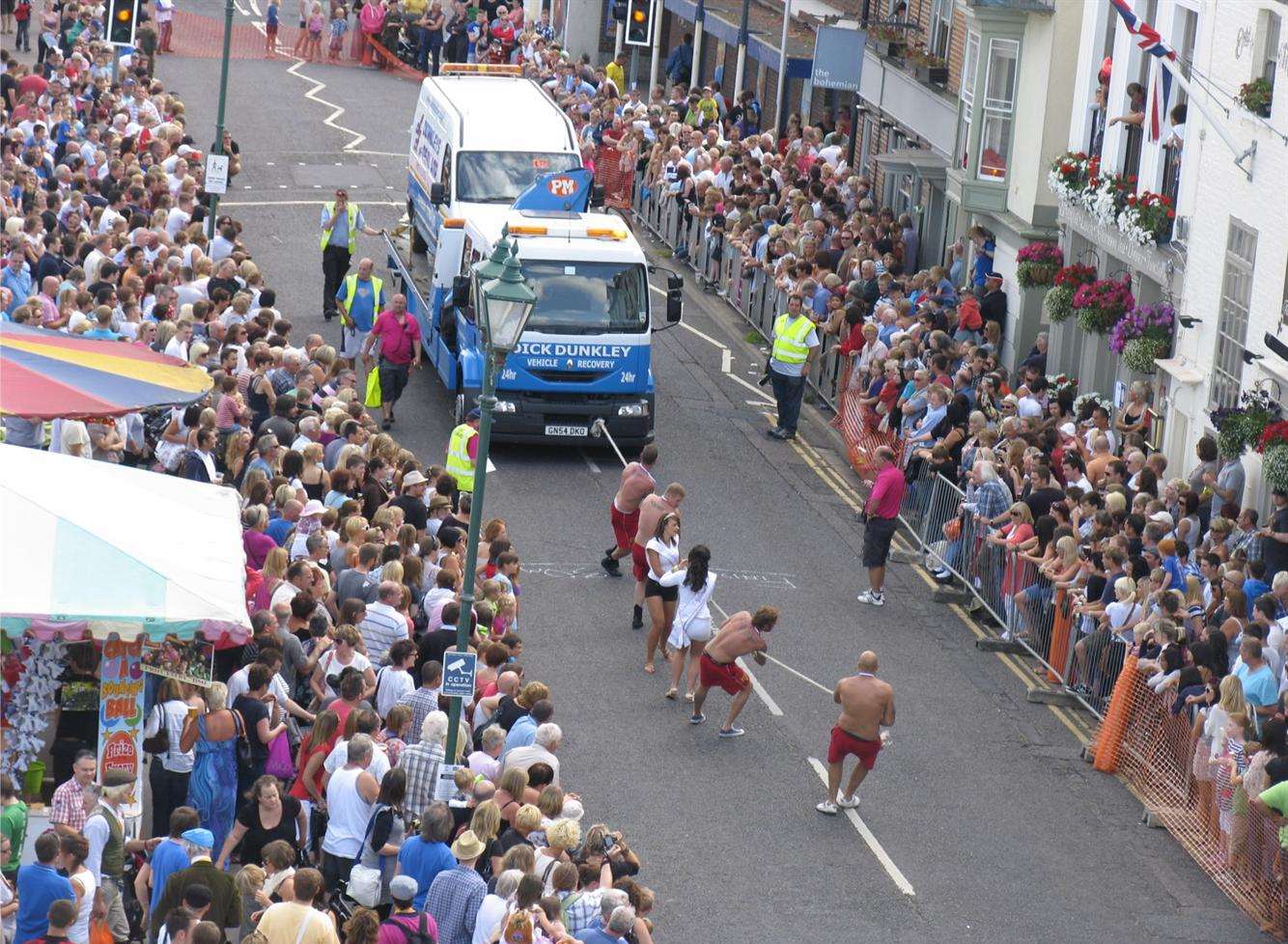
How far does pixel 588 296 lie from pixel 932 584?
551 centimetres

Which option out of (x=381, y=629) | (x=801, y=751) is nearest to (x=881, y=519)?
(x=801, y=751)

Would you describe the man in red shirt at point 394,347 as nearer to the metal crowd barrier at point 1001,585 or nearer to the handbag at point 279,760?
the metal crowd barrier at point 1001,585

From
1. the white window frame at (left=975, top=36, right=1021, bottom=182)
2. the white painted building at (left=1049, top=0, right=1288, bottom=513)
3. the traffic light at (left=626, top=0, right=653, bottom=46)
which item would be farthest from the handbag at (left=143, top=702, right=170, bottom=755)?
the traffic light at (left=626, top=0, right=653, bottom=46)

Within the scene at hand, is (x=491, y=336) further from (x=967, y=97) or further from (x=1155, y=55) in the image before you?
(x=967, y=97)

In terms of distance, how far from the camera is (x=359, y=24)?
53125mm

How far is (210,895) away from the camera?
480 inches

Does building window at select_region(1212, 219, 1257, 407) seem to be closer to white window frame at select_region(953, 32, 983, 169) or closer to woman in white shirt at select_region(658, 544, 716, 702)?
woman in white shirt at select_region(658, 544, 716, 702)

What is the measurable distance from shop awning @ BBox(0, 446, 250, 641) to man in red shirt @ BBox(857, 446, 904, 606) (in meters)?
8.36

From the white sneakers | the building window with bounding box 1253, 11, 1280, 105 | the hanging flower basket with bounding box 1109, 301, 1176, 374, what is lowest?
A: the white sneakers

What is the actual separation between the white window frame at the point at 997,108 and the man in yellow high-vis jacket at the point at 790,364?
4330mm

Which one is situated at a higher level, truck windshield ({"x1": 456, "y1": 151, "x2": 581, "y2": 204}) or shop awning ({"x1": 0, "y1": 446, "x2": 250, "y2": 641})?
truck windshield ({"x1": 456, "y1": 151, "x2": 581, "y2": 204})

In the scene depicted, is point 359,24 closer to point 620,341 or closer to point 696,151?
point 696,151

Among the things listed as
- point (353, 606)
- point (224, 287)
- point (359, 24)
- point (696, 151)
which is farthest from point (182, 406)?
point (359, 24)

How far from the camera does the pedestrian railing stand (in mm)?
16125
